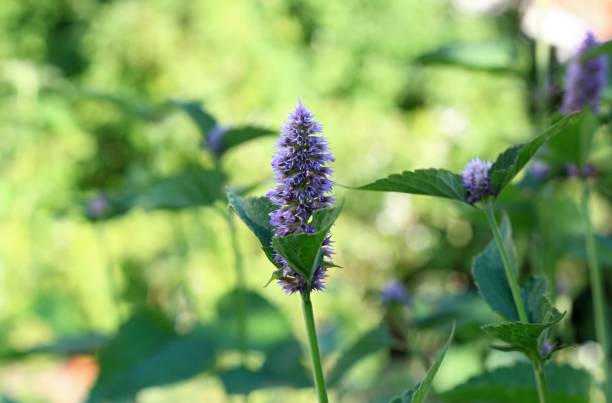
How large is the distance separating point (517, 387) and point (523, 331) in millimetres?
198

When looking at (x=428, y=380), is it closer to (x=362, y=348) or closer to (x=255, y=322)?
(x=362, y=348)

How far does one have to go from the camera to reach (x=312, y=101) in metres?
3.51

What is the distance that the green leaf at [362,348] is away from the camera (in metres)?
0.75

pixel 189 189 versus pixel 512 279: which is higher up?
pixel 189 189

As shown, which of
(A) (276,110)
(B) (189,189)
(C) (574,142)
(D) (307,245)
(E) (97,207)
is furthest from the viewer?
(A) (276,110)

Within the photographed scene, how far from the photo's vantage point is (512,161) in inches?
19.5

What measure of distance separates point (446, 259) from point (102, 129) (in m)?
1.61

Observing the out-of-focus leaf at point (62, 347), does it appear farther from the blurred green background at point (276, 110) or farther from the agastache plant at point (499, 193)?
Result: the blurred green background at point (276, 110)

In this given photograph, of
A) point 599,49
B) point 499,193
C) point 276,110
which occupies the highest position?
point 276,110

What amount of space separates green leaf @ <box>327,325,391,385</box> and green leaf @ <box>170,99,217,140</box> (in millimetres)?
253

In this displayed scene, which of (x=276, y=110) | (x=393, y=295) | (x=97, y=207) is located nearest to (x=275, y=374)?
(x=393, y=295)

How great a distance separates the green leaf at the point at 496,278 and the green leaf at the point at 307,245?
16 cm

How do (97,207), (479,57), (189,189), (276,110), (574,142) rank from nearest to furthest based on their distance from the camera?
(574,142) → (189,189) → (479,57) → (97,207) → (276,110)

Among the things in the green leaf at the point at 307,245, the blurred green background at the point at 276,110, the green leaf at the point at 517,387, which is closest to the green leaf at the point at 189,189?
the green leaf at the point at 517,387
